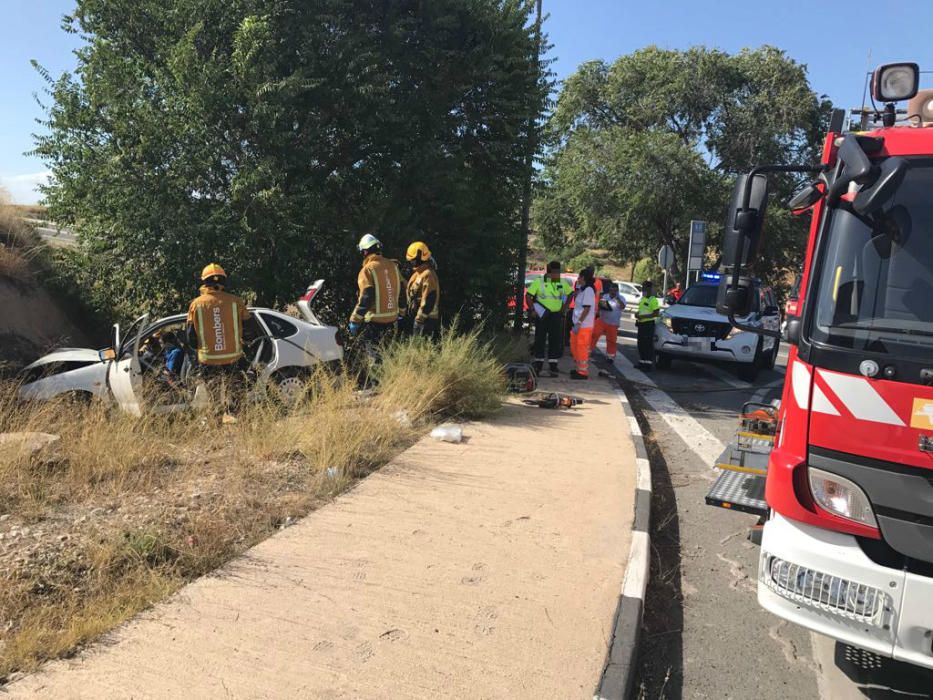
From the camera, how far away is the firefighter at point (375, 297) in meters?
8.33

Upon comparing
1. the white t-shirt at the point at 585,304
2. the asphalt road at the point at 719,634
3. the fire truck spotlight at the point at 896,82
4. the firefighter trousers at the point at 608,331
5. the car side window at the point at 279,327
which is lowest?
the asphalt road at the point at 719,634

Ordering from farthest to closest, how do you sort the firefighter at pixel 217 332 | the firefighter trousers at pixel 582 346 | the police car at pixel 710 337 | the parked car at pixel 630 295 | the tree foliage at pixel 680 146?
the tree foliage at pixel 680 146 < the parked car at pixel 630 295 < the police car at pixel 710 337 < the firefighter trousers at pixel 582 346 < the firefighter at pixel 217 332

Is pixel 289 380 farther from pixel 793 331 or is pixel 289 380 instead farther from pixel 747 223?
pixel 793 331

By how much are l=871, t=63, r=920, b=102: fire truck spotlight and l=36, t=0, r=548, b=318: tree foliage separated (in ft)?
25.1

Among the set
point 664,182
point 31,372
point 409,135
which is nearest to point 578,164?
point 664,182

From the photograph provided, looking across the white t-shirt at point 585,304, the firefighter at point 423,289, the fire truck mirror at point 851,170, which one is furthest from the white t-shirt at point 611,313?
the fire truck mirror at point 851,170

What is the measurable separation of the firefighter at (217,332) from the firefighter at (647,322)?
25.9 feet

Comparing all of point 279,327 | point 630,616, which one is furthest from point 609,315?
point 630,616

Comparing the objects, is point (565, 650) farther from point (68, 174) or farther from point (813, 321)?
point (68, 174)

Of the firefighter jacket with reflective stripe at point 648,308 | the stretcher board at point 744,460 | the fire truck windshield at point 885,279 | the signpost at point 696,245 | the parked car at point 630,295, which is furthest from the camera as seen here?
the parked car at point 630,295

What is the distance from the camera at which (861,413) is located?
284 cm

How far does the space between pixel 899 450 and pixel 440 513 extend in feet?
9.55

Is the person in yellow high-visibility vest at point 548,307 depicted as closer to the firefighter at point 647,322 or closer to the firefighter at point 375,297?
the firefighter at point 647,322

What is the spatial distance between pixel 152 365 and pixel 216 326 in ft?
3.26
